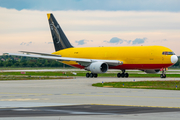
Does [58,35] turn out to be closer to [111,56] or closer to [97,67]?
[111,56]

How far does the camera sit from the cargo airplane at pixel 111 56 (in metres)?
Answer: 53.2

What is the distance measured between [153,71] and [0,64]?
132 meters

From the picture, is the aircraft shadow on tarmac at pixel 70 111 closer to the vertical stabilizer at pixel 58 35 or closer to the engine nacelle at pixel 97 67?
the engine nacelle at pixel 97 67

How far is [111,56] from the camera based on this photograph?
2307 inches

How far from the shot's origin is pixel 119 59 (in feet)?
188

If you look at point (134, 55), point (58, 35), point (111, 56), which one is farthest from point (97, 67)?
point (58, 35)

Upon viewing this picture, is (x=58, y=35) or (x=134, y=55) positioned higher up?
(x=58, y=35)

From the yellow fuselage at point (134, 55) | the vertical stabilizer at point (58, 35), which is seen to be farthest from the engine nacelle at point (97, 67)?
the vertical stabilizer at point (58, 35)

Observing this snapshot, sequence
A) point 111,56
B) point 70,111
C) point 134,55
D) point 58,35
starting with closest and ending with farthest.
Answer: point 70,111 < point 134,55 < point 111,56 < point 58,35

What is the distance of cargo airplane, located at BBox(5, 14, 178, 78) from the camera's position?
174 feet

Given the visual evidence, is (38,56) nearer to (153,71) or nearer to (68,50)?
(68,50)

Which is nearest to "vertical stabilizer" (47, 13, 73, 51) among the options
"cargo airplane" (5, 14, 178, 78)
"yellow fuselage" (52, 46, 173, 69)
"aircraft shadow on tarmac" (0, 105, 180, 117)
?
"cargo airplane" (5, 14, 178, 78)

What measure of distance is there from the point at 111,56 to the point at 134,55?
15.9 feet

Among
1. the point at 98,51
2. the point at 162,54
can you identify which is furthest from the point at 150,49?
the point at 98,51
